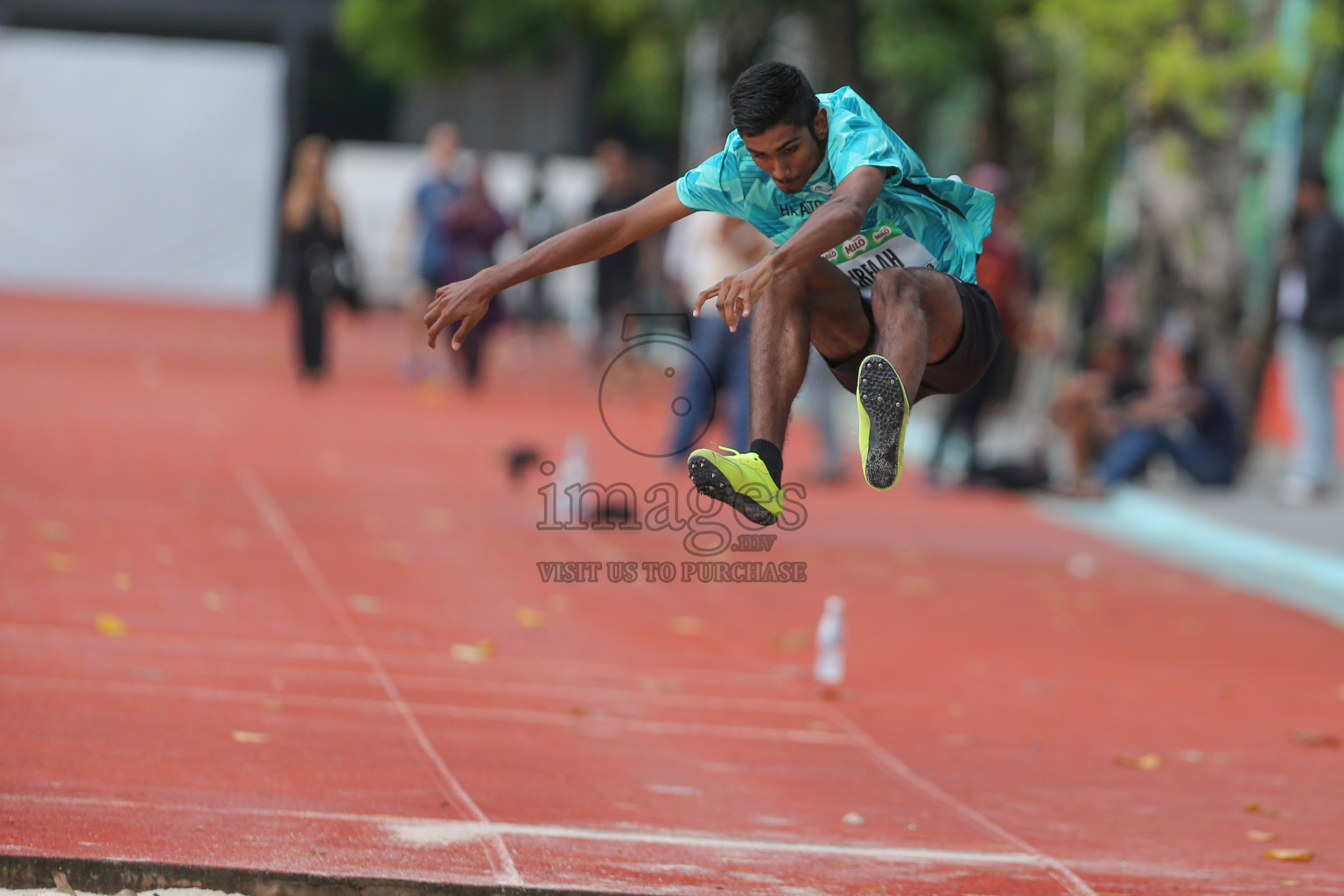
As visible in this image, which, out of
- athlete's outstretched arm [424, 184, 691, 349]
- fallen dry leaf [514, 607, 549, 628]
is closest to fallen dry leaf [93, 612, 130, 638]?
fallen dry leaf [514, 607, 549, 628]

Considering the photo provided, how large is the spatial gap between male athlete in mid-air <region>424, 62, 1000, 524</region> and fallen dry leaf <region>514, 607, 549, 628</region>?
10.4 feet

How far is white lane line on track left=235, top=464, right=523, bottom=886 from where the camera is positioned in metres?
4.68

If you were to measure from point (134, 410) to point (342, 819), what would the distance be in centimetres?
1053

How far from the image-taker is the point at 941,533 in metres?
11.9

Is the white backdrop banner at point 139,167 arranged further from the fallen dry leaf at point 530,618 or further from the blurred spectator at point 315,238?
the fallen dry leaf at point 530,618

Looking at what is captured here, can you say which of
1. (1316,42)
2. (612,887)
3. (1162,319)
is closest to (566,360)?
(1162,319)

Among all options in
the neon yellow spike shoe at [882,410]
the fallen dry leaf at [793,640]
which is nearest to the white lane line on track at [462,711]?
the fallen dry leaf at [793,640]

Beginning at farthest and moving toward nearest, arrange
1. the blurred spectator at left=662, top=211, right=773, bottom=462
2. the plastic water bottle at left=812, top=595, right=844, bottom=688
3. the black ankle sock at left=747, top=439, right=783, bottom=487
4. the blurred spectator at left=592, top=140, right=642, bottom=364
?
the blurred spectator at left=592, top=140, right=642, bottom=364 < the blurred spectator at left=662, top=211, right=773, bottom=462 < the plastic water bottle at left=812, top=595, right=844, bottom=688 < the black ankle sock at left=747, top=439, right=783, bottom=487

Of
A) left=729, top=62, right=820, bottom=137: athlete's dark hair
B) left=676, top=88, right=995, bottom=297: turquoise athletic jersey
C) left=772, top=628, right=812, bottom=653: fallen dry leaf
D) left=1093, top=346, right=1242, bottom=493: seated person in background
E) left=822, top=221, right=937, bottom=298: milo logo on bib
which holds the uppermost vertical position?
left=729, top=62, right=820, bottom=137: athlete's dark hair

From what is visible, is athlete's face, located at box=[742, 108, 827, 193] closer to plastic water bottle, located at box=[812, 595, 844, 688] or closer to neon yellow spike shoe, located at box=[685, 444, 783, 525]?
neon yellow spike shoe, located at box=[685, 444, 783, 525]

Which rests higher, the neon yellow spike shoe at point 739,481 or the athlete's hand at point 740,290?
the athlete's hand at point 740,290

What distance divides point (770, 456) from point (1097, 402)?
8764 millimetres

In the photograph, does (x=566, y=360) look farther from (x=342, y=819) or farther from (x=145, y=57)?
(x=342, y=819)

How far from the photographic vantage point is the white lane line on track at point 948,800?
193 inches
